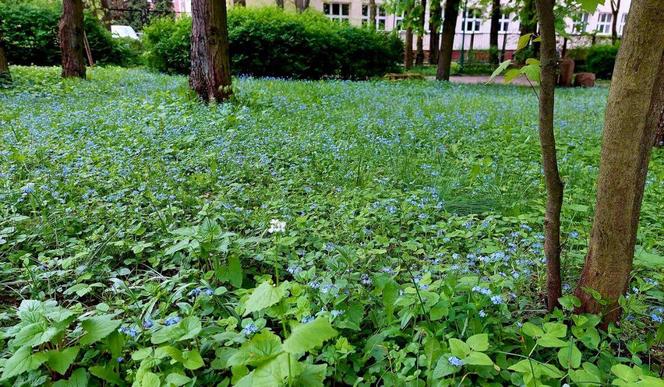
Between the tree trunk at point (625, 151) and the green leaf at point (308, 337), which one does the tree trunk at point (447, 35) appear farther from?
the green leaf at point (308, 337)

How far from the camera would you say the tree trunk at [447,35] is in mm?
12531

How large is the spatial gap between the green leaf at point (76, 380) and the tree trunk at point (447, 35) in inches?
515

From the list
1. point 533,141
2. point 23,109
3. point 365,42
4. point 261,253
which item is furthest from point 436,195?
point 365,42

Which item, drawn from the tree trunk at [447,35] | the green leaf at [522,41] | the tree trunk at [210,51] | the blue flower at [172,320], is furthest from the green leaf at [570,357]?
the tree trunk at [447,35]

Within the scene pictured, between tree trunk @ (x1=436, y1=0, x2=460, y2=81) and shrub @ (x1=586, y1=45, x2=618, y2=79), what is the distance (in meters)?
9.38

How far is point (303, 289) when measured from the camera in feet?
5.42

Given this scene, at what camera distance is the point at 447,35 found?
1275cm

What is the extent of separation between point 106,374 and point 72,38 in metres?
9.49

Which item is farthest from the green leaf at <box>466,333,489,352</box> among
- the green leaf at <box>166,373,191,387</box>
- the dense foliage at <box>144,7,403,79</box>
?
the dense foliage at <box>144,7,403,79</box>

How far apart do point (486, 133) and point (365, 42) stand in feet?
31.6

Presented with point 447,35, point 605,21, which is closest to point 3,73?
point 447,35

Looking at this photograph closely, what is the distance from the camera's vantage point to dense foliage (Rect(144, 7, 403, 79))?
39.7 ft

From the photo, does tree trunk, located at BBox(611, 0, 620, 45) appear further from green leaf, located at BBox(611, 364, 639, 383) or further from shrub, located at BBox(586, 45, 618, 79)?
green leaf, located at BBox(611, 364, 639, 383)

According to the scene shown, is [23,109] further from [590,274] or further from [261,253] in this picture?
[590,274]
